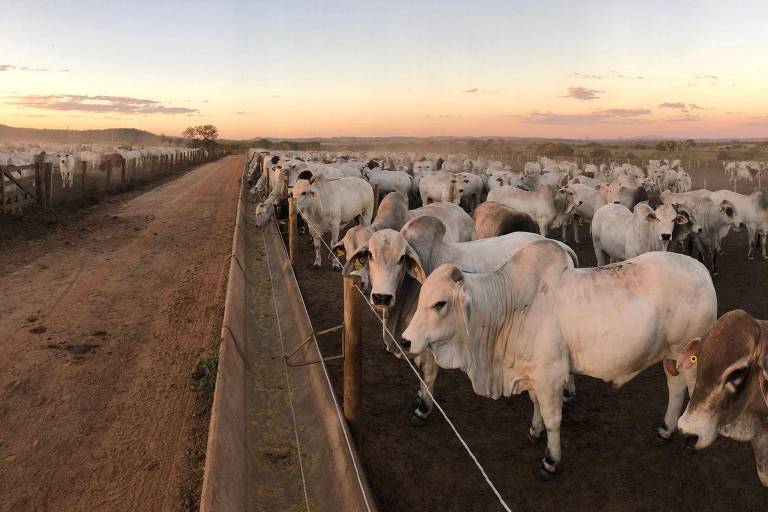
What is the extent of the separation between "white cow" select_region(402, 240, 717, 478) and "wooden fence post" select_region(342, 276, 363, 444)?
26.2 inches

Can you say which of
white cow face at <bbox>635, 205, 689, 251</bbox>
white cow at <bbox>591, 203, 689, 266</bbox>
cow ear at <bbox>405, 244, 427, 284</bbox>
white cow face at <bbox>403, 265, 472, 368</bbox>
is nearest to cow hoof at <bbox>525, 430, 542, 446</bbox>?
white cow face at <bbox>403, 265, 472, 368</bbox>

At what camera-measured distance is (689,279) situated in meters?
4.73

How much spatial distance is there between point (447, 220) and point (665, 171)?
28.2 meters

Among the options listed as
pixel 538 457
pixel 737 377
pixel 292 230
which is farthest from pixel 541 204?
pixel 737 377

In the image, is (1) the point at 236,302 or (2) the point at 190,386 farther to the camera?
(1) the point at 236,302

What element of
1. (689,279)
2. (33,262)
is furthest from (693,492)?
(33,262)

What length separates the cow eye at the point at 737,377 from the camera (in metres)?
2.91

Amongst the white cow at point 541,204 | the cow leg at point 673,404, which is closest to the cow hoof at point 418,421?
the cow leg at point 673,404

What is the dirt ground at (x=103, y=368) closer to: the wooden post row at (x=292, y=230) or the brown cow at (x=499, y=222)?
the wooden post row at (x=292, y=230)

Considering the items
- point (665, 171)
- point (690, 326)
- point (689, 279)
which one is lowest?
point (690, 326)

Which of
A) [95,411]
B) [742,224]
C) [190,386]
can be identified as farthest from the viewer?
[742,224]

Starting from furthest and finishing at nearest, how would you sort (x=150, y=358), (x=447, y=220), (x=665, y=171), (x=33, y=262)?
(x=665, y=171)
(x=33, y=262)
(x=447, y=220)
(x=150, y=358)

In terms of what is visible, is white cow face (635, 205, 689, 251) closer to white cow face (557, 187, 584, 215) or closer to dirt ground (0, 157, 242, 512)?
white cow face (557, 187, 584, 215)

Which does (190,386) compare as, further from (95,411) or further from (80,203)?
(80,203)
